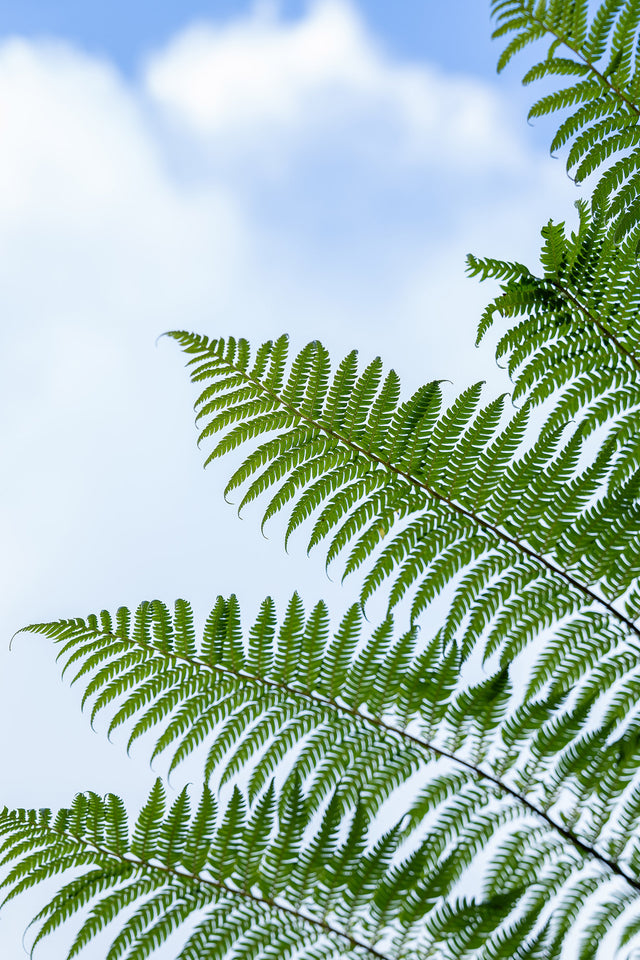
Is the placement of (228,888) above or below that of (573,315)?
below

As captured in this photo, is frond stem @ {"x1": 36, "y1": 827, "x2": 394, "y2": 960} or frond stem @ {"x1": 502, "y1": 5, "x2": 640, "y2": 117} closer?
frond stem @ {"x1": 36, "y1": 827, "x2": 394, "y2": 960}

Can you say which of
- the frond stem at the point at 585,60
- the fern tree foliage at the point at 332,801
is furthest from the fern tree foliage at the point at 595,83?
the fern tree foliage at the point at 332,801

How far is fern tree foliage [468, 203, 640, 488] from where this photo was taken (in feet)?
6.88

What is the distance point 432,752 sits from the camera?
170 centimetres

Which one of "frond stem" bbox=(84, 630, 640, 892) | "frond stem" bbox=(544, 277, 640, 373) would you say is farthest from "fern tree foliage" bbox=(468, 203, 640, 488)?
"frond stem" bbox=(84, 630, 640, 892)

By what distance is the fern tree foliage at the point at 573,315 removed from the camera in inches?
82.5

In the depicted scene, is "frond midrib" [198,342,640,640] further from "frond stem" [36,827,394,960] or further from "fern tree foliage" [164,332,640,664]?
"frond stem" [36,827,394,960]

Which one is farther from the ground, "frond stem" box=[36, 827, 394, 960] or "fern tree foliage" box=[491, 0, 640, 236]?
"fern tree foliage" box=[491, 0, 640, 236]

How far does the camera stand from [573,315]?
2148mm

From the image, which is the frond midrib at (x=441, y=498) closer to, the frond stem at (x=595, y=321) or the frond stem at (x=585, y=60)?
the frond stem at (x=595, y=321)

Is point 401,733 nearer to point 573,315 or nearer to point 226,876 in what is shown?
point 226,876

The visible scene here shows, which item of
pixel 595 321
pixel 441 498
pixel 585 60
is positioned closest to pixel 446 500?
pixel 441 498

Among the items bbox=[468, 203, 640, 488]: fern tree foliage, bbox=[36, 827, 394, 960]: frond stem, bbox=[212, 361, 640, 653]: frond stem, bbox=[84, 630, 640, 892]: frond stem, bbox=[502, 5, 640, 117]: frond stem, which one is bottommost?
bbox=[36, 827, 394, 960]: frond stem

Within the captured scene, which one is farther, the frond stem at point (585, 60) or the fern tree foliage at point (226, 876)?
the frond stem at point (585, 60)
